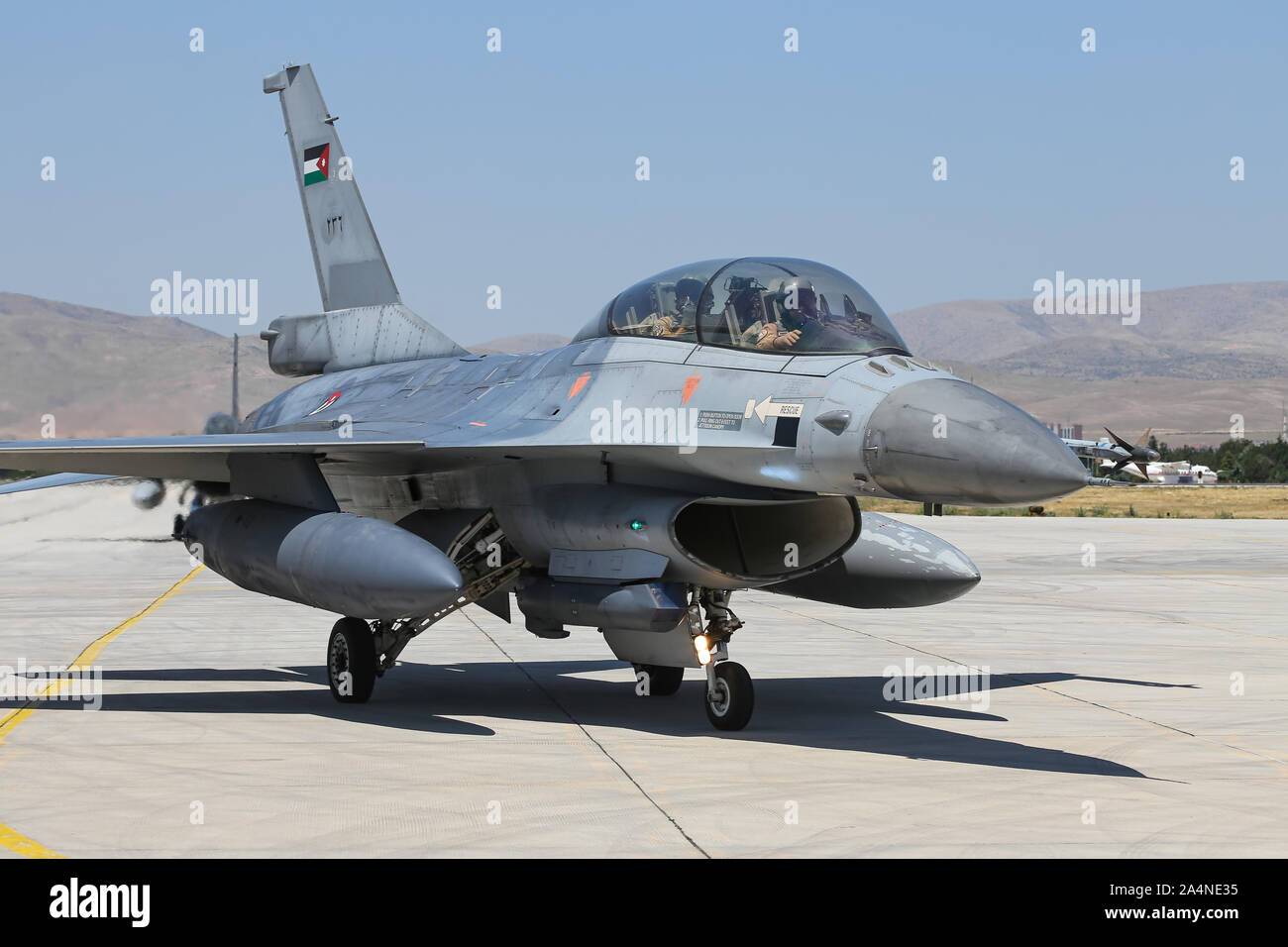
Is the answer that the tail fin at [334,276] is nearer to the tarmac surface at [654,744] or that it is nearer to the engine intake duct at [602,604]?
the tarmac surface at [654,744]

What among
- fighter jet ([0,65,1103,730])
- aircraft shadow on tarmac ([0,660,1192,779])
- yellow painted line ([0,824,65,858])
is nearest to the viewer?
yellow painted line ([0,824,65,858])

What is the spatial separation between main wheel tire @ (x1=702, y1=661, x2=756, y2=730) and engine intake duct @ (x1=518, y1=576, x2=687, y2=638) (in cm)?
68

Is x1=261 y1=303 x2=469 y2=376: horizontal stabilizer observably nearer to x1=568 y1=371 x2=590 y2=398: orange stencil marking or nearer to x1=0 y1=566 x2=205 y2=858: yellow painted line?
x1=568 y1=371 x2=590 y2=398: orange stencil marking

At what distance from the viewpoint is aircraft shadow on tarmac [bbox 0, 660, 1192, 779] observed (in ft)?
33.5

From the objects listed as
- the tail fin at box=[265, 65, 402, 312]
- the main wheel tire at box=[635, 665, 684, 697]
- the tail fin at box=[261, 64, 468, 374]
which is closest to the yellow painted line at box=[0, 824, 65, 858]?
the main wheel tire at box=[635, 665, 684, 697]

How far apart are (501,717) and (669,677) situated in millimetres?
1835

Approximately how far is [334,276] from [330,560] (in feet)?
20.2

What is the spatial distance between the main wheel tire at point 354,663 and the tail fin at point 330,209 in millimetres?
4617

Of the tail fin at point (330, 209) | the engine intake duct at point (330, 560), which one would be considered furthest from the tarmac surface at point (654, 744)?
the tail fin at point (330, 209)

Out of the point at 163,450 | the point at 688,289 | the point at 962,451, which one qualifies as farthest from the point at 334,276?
the point at 962,451

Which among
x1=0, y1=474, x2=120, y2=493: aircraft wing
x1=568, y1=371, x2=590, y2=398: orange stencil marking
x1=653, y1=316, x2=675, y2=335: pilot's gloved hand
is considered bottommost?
x1=0, y1=474, x2=120, y2=493: aircraft wing

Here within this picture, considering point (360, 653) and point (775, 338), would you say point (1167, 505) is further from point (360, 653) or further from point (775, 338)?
point (775, 338)

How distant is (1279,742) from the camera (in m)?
10.4
